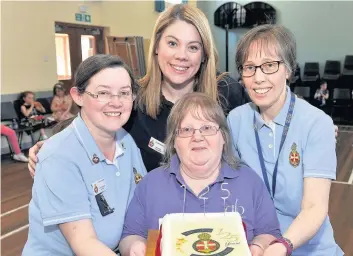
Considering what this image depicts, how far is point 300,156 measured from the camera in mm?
1665

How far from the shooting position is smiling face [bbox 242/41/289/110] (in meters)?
1.65

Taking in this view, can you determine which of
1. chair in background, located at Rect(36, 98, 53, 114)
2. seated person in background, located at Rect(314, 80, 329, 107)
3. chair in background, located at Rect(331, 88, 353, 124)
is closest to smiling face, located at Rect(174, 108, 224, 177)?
chair in background, located at Rect(36, 98, 53, 114)

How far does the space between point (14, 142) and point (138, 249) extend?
22.8 ft

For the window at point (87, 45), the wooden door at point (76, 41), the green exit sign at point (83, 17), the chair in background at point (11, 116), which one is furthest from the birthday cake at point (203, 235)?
the window at point (87, 45)

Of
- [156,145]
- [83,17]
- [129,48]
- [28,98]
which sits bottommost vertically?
[28,98]

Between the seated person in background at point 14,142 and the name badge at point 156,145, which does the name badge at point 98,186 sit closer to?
the name badge at point 156,145

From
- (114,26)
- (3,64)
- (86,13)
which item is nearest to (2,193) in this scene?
(3,64)

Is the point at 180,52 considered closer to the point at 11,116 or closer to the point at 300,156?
the point at 300,156

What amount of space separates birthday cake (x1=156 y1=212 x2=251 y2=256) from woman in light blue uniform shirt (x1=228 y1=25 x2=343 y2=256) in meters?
0.38

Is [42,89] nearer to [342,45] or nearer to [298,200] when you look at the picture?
[298,200]

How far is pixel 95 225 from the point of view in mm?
1661

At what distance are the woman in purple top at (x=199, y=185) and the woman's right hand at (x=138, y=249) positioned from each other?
21 millimetres

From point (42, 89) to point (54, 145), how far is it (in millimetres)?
8217

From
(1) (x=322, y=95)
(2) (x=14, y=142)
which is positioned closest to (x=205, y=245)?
(2) (x=14, y=142)
